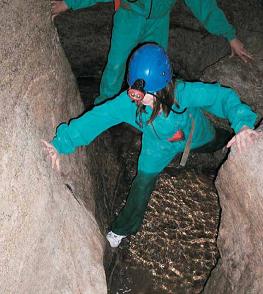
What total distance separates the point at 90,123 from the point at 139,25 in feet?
4.59

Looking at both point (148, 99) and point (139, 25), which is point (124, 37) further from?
point (148, 99)

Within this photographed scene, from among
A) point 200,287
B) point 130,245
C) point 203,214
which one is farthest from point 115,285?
point 203,214

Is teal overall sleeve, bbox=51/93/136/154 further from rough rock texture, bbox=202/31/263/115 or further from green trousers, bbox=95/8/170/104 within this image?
rough rock texture, bbox=202/31/263/115

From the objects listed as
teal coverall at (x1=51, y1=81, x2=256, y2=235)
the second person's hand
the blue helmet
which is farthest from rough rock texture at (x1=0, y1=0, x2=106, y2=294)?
the blue helmet

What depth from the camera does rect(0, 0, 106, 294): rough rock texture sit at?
6.19ft

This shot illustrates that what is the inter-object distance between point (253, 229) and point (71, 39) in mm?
3550

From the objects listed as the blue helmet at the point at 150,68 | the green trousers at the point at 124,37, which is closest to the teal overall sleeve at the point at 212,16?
the green trousers at the point at 124,37

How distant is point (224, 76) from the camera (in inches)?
148

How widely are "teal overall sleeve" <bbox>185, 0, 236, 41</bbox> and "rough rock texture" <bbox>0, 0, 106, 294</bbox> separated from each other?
129 cm

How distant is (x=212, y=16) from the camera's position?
11.3 feet

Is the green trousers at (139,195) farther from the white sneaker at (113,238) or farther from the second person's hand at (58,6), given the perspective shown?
the second person's hand at (58,6)

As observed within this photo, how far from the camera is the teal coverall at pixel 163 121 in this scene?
240 centimetres

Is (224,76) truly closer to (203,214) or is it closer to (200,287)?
(203,214)

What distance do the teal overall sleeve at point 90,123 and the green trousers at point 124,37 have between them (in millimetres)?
1205
